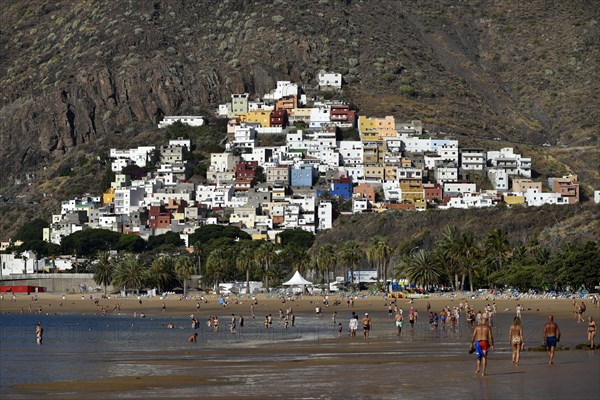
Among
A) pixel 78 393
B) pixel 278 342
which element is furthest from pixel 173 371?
pixel 278 342

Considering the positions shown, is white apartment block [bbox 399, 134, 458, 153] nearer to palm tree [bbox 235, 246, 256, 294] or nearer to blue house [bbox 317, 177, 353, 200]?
blue house [bbox 317, 177, 353, 200]

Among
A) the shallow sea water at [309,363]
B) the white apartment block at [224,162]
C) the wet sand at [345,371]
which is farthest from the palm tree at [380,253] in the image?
the white apartment block at [224,162]

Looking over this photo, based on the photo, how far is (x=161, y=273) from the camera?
132 m

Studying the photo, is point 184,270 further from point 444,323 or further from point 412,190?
point 444,323

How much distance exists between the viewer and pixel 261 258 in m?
133

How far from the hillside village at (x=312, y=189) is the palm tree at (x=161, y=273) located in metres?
34.7

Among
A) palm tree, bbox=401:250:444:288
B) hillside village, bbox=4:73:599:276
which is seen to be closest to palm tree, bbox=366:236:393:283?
palm tree, bbox=401:250:444:288

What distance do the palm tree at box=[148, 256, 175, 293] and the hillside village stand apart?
34.7 m

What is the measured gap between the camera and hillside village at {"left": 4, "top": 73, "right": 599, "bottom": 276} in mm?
173625

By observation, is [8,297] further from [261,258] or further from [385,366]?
[385,366]

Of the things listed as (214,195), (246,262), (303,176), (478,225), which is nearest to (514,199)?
(478,225)

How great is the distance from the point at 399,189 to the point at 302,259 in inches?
1936

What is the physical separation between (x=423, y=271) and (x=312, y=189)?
7738 cm

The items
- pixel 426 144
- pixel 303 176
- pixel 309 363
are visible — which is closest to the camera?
pixel 309 363
